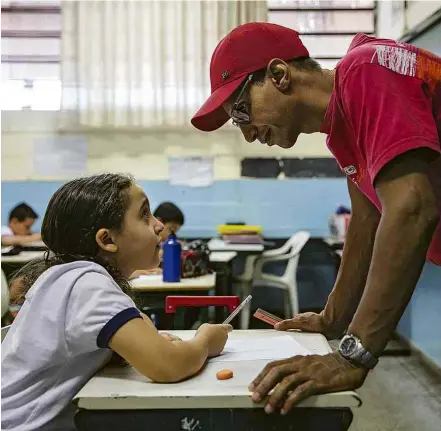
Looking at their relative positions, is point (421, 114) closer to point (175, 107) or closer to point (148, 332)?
point (148, 332)

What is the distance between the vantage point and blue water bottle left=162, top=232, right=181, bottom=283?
2.91m

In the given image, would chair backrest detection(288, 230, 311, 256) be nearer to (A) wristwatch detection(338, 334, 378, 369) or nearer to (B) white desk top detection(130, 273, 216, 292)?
(B) white desk top detection(130, 273, 216, 292)

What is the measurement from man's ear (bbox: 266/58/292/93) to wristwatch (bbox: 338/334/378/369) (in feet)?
1.74

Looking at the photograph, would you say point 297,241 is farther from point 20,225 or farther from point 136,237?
point 136,237

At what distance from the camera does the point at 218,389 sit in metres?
0.97

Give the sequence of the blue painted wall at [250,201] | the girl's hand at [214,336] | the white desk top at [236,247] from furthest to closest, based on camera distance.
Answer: the blue painted wall at [250,201]
the white desk top at [236,247]
the girl's hand at [214,336]

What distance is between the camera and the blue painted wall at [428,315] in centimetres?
356

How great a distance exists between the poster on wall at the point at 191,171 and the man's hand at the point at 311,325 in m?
4.20

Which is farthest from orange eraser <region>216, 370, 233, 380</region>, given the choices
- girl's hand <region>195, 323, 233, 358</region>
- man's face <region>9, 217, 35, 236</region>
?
man's face <region>9, 217, 35, 236</region>

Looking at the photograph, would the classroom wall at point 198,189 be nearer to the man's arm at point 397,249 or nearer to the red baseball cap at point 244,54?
the red baseball cap at point 244,54

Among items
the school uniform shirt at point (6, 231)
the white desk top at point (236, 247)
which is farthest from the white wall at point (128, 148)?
the white desk top at point (236, 247)

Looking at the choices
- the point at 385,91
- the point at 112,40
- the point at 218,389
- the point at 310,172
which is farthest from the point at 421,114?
the point at 112,40

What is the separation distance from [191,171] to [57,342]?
4.64 meters

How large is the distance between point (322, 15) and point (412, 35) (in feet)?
6.79
